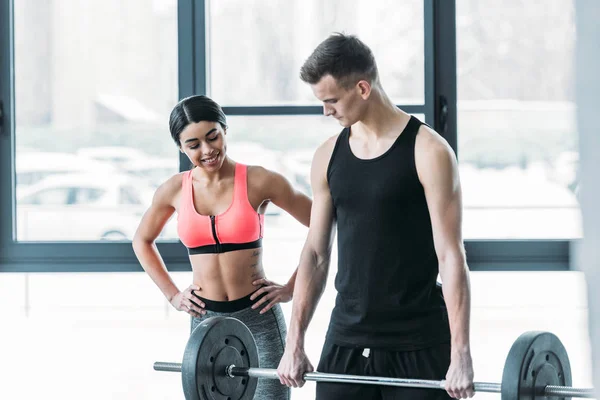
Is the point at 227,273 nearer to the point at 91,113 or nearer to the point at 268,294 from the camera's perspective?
the point at 268,294

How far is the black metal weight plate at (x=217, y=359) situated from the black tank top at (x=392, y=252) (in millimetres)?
361

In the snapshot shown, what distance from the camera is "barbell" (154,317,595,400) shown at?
144 centimetres

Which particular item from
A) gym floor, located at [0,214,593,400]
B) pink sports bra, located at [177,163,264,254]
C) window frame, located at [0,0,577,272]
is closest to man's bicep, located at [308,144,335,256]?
pink sports bra, located at [177,163,264,254]

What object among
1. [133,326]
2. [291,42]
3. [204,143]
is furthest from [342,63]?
[133,326]

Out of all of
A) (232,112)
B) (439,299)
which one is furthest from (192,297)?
(232,112)

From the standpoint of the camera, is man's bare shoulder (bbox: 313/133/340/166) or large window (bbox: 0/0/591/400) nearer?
man's bare shoulder (bbox: 313/133/340/166)

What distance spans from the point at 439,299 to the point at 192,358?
21.6 inches

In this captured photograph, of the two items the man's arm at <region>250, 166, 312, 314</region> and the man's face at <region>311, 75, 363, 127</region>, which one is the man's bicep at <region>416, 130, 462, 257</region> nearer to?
the man's face at <region>311, 75, 363, 127</region>

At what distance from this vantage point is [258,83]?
312 cm

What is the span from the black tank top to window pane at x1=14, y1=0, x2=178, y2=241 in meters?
1.77

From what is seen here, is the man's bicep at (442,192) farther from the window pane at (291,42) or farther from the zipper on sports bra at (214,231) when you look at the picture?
the window pane at (291,42)

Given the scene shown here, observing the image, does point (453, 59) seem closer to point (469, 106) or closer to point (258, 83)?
point (469, 106)

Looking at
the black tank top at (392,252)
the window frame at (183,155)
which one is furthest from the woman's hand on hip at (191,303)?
the window frame at (183,155)

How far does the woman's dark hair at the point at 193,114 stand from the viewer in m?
1.94
